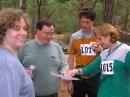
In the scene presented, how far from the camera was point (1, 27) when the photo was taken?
8.43ft

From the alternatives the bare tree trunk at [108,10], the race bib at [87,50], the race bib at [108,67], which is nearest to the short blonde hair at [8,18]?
the race bib at [108,67]

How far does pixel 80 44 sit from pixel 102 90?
3.91 feet

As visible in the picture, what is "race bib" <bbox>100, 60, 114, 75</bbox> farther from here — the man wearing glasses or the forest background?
the forest background

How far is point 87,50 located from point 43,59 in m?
0.87

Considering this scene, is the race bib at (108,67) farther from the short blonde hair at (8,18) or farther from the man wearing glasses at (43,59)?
the short blonde hair at (8,18)

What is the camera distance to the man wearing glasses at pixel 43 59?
4.86 meters

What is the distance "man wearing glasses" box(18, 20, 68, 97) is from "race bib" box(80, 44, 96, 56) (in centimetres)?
67

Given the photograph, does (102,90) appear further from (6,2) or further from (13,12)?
(6,2)

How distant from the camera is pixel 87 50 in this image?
552 centimetres

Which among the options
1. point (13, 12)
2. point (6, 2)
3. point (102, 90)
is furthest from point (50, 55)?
point (6, 2)

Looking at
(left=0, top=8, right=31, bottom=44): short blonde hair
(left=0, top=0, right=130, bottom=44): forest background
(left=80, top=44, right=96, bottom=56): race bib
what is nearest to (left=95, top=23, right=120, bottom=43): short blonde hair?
(left=80, top=44, right=96, bottom=56): race bib

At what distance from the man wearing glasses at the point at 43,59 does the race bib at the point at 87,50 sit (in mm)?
665

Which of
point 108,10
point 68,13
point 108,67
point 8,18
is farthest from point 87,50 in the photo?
point 68,13

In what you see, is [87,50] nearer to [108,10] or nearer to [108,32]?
[108,32]
